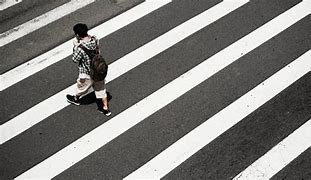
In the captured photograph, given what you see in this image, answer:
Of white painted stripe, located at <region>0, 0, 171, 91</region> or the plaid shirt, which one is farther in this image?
white painted stripe, located at <region>0, 0, 171, 91</region>

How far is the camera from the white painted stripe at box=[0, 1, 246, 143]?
25.1 feet

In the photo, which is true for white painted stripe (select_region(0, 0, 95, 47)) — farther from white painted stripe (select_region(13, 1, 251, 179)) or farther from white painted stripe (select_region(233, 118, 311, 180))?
white painted stripe (select_region(233, 118, 311, 180))

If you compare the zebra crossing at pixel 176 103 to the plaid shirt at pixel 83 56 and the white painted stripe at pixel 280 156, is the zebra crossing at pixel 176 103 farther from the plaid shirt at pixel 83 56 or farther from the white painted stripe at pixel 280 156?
the plaid shirt at pixel 83 56

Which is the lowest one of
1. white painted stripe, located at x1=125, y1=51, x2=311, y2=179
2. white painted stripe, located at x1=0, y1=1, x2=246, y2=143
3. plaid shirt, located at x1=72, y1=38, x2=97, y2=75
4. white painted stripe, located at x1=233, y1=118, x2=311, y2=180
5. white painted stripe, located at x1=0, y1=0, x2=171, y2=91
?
white painted stripe, located at x1=233, y1=118, x2=311, y2=180

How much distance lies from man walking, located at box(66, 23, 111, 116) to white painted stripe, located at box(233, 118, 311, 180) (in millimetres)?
2888

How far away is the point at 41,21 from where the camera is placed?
9.48 m

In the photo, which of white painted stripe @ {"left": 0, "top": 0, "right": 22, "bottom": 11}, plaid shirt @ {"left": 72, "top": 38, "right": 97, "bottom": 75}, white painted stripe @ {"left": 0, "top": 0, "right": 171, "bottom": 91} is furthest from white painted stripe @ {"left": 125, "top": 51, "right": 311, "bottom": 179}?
white painted stripe @ {"left": 0, "top": 0, "right": 22, "bottom": 11}

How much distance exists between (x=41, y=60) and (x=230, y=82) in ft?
13.4

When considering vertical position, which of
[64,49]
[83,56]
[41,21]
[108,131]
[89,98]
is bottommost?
[108,131]

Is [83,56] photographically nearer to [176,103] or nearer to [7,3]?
[176,103]

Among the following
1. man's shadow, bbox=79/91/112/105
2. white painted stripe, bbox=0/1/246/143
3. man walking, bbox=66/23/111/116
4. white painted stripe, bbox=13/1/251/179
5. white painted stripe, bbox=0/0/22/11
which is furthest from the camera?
white painted stripe, bbox=0/0/22/11

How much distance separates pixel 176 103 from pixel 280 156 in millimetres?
2196

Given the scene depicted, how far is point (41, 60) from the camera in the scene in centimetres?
871

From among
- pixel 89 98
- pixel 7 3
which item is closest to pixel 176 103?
pixel 89 98
